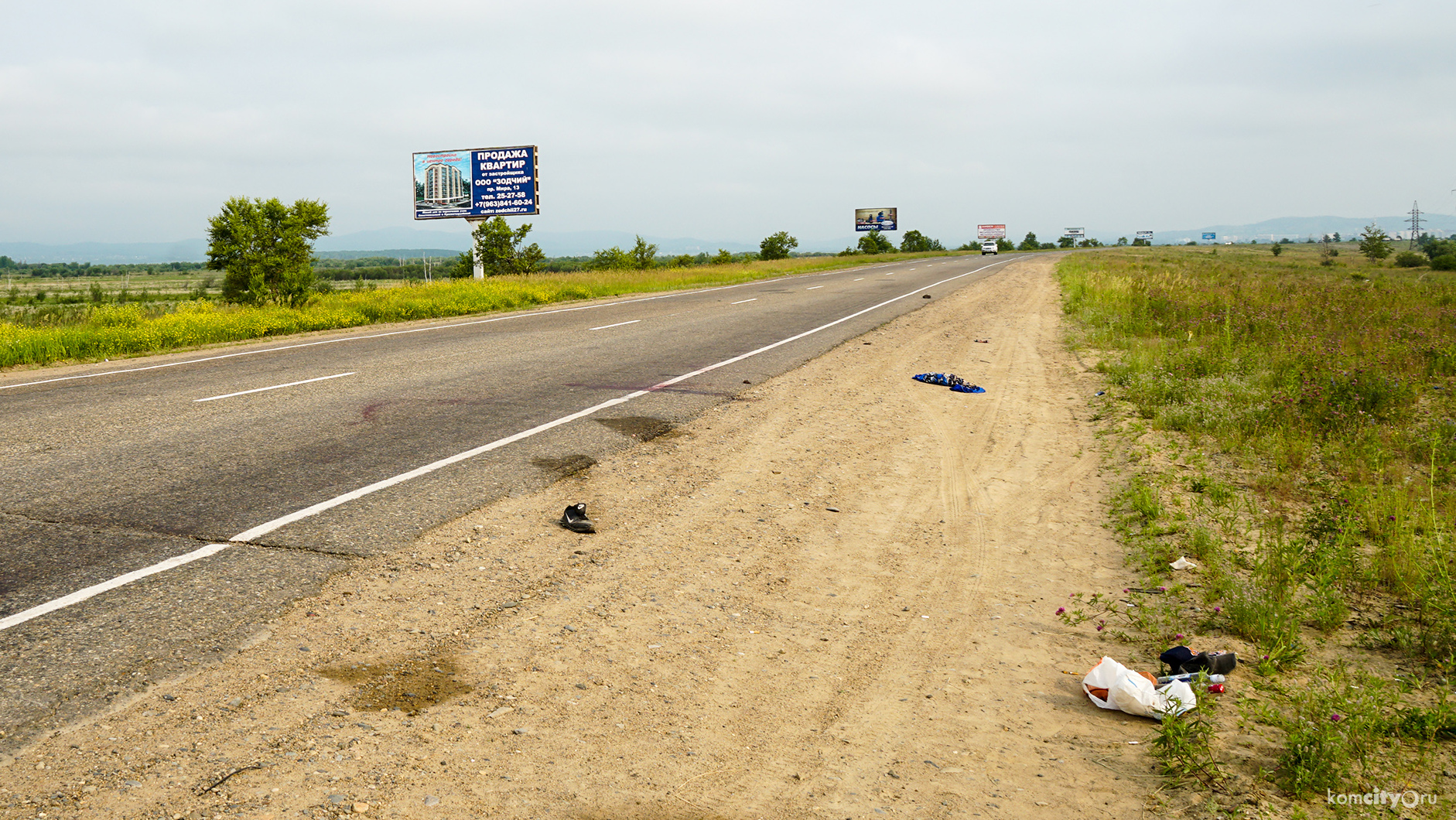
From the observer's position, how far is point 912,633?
171 inches

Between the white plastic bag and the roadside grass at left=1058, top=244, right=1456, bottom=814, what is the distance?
0.18 meters

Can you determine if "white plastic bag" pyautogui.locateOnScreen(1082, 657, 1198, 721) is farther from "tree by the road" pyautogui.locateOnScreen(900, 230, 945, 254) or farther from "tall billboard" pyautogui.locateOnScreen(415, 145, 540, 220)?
"tree by the road" pyautogui.locateOnScreen(900, 230, 945, 254)

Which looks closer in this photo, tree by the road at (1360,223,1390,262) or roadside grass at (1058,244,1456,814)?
roadside grass at (1058,244,1456,814)

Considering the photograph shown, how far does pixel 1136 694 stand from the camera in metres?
3.59

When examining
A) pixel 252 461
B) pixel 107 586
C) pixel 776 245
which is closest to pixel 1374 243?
pixel 776 245

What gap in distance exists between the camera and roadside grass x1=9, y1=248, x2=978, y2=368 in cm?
1354

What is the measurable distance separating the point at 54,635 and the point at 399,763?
6.41 ft

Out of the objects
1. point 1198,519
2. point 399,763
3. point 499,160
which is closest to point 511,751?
point 399,763

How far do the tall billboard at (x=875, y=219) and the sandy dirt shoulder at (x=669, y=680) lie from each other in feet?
350

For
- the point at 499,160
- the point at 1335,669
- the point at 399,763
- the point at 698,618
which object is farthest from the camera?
the point at 499,160

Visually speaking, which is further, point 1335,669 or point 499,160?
point 499,160

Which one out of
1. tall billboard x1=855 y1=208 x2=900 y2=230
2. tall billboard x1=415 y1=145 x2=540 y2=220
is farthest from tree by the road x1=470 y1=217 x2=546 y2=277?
tall billboard x1=855 y1=208 x2=900 y2=230

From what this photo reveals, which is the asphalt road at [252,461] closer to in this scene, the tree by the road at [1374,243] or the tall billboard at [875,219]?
the tree by the road at [1374,243]

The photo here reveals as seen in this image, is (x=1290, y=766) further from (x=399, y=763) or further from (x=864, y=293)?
(x=864, y=293)
